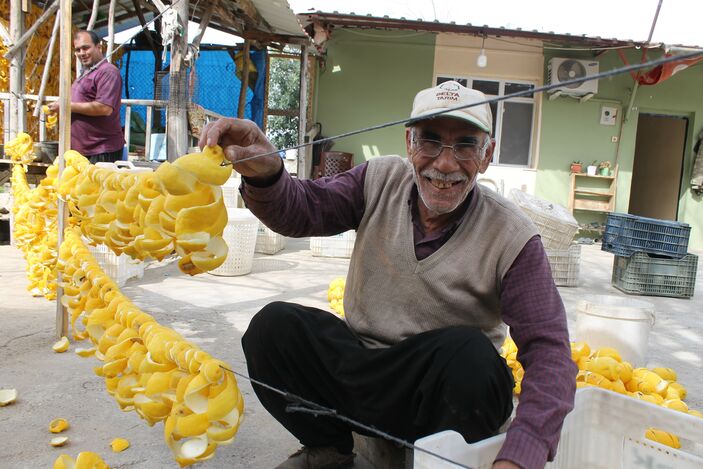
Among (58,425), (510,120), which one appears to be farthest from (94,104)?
(510,120)

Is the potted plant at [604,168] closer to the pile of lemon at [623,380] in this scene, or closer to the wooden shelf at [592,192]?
the wooden shelf at [592,192]

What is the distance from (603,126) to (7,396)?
1014 cm

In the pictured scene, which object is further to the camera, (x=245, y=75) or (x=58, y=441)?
(x=245, y=75)

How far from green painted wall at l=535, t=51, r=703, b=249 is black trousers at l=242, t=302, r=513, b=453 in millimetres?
9056

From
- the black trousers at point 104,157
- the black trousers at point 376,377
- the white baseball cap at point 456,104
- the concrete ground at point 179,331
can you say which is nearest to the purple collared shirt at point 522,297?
the black trousers at point 376,377

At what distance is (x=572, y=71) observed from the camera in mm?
9461

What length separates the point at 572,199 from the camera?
991cm

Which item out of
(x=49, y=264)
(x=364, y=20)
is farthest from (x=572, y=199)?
(x=49, y=264)

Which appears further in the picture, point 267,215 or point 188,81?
point 188,81

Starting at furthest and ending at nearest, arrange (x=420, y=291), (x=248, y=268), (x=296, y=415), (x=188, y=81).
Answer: (x=188, y=81)
(x=248, y=268)
(x=296, y=415)
(x=420, y=291)

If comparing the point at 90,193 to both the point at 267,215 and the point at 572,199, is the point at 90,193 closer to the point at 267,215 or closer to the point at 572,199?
the point at 267,215

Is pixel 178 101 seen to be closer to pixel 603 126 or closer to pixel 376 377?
pixel 376 377

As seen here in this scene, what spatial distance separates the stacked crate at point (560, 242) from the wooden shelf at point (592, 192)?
4.46 m

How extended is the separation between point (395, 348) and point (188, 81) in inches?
201
